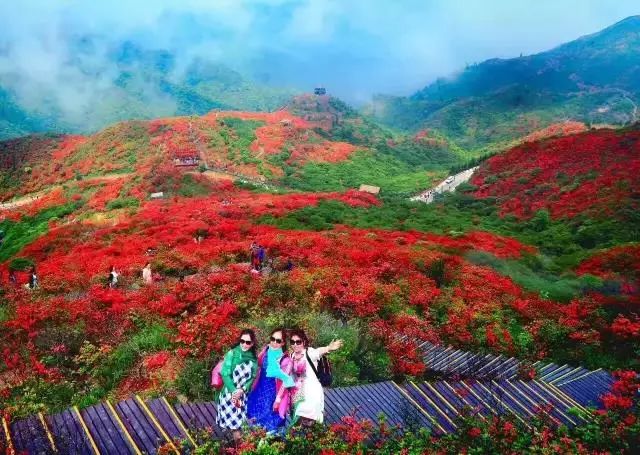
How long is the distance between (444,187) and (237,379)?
61.8m

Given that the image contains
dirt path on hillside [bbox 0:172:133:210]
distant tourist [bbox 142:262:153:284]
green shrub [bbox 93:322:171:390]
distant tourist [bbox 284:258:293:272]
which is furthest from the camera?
dirt path on hillside [bbox 0:172:133:210]

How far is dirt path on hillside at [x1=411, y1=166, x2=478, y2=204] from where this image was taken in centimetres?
5909

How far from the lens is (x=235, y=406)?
6.36 meters

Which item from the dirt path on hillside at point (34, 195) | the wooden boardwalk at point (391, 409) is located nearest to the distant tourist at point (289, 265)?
the wooden boardwalk at point (391, 409)

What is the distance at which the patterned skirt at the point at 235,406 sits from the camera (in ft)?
21.0

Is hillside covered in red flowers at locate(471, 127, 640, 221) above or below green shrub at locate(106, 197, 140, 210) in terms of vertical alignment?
below

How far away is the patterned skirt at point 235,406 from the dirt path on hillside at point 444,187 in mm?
52620

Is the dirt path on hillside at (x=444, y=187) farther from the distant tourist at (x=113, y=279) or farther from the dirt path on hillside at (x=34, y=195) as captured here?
the distant tourist at (x=113, y=279)

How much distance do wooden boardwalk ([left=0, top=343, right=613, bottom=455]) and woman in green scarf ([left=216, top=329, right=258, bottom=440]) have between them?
326 millimetres

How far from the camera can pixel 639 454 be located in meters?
7.14

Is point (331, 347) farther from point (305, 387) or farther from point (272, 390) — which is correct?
point (272, 390)

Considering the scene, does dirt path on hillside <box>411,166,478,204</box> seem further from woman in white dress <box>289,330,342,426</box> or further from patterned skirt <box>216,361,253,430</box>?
patterned skirt <box>216,361,253,430</box>

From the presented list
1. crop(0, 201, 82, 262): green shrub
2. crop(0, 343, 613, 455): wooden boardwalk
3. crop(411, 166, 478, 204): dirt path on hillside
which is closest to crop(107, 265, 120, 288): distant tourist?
crop(0, 343, 613, 455): wooden boardwalk

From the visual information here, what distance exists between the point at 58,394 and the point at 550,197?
40.4 m
